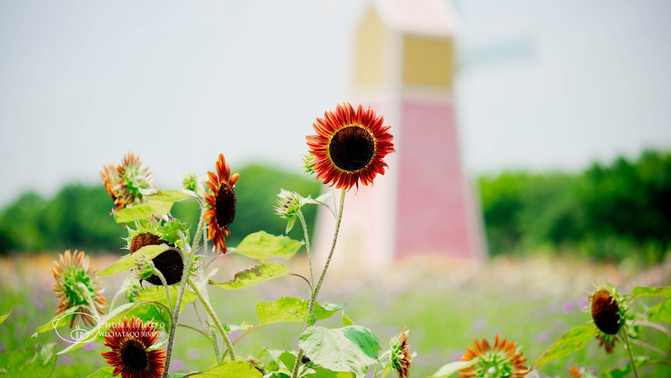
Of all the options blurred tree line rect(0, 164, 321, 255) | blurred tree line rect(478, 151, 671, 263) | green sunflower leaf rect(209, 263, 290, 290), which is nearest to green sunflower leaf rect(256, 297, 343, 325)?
green sunflower leaf rect(209, 263, 290, 290)


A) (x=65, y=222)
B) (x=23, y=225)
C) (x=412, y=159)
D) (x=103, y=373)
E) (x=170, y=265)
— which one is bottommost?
(x=103, y=373)

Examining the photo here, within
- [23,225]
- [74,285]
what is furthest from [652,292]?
[23,225]

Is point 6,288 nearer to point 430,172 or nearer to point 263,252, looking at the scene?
point 263,252

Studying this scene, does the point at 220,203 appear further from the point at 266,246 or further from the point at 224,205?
the point at 266,246

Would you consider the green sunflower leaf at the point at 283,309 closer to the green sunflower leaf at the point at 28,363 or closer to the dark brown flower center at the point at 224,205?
the dark brown flower center at the point at 224,205

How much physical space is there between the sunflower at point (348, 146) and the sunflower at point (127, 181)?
0.70 feet

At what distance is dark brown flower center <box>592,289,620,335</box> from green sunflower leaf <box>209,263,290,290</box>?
0.44m

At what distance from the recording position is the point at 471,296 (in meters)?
5.42

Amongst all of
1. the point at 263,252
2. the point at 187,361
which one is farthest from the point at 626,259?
the point at 263,252

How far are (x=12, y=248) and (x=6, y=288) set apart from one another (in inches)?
252

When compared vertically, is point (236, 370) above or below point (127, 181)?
below

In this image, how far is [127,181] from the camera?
28.7 inches

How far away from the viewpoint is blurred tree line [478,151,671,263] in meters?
9.69

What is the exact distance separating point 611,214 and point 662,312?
33.7 ft
